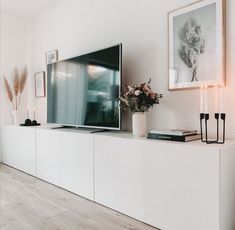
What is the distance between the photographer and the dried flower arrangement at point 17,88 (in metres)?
4.36

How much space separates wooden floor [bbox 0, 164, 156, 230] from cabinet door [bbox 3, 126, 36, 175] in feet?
1.94

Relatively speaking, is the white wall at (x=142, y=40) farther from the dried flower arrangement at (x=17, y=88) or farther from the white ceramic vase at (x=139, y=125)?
the dried flower arrangement at (x=17, y=88)

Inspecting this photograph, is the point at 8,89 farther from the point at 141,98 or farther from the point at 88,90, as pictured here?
the point at 141,98

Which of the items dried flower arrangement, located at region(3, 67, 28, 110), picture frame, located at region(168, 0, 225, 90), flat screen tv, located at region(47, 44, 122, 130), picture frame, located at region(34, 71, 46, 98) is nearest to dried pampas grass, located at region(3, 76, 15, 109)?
dried flower arrangement, located at region(3, 67, 28, 110)

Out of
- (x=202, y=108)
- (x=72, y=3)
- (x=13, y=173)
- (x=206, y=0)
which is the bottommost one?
(x=13, y=173)

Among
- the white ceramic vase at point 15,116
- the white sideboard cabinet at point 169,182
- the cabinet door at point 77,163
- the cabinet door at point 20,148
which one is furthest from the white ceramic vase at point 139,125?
the white ceramic vase at point 15,116

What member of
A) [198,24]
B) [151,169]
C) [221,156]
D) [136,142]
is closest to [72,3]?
[198,24]

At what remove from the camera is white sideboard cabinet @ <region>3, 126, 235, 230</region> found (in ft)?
5.36

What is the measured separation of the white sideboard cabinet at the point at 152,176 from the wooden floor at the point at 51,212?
0.10m

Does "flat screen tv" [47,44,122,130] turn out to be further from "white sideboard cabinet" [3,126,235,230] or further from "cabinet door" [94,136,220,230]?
"cabinet door" [94,136,220,230]

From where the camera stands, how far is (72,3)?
3.57 m

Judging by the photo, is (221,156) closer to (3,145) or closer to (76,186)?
(76,186)

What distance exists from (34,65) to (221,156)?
12.6 ft

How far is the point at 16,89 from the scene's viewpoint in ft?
14.6
